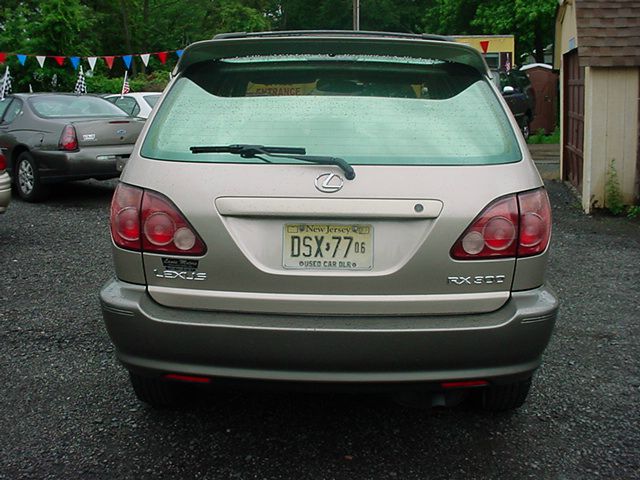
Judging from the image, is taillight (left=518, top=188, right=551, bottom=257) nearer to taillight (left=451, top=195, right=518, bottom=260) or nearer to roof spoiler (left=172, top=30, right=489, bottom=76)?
taillight (left=451, top=195, right=518, bottom=260)

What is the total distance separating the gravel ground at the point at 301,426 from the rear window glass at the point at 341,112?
4.10 ft

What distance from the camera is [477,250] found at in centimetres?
294

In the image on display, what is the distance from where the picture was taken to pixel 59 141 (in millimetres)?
10461

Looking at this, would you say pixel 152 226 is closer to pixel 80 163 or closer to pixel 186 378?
pixel 186 378

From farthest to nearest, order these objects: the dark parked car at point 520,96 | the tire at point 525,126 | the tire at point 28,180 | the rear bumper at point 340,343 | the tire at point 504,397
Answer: the tire at point 525,126 → the dark parked car at point 520,96 → the tire at point 28,180 → the tire at point 504,397 → the rear bumper at point 340,343

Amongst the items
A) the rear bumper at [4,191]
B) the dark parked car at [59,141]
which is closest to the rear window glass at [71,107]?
the dark parked car at [59,141]

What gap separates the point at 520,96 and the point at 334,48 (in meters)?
17.6

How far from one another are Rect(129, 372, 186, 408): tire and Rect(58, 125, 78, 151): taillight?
7.36 meters

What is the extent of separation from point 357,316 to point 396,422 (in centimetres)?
100

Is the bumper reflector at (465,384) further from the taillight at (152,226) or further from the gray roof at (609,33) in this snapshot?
the gray roof at (609,33)

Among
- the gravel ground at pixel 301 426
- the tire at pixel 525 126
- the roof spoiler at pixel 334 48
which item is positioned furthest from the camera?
the tire at pixel 525 126

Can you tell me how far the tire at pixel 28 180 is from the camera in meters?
10.7

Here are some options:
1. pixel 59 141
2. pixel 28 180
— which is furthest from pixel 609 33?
pixel 28 180

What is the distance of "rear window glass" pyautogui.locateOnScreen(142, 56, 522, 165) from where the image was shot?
3.06 meters
